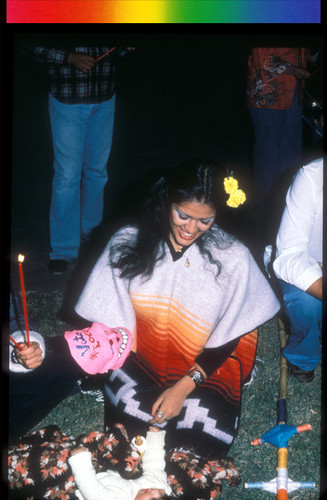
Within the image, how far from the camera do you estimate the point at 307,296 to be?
2.28 m

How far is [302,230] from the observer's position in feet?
7.03

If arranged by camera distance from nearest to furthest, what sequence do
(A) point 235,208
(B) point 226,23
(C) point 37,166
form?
(B) point 226,23 < (A) point 235,208 < (C) point 37,166

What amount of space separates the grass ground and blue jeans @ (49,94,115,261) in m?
0.56

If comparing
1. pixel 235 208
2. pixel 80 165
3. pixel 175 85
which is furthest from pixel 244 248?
pixel 175 85

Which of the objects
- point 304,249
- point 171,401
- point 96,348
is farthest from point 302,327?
point 96,348

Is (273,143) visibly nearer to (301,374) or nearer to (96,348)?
(301,374)

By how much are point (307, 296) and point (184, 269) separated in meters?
0.63

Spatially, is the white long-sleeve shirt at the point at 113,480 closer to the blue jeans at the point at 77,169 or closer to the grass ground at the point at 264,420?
the grass ground at the point at 264,420

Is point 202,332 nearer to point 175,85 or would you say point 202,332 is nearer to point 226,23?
point 226,23

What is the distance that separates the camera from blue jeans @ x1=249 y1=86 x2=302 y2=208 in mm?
2742

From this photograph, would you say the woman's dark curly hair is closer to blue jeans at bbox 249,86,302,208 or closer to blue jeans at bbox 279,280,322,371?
blue jeans at bbox 279,280,322,371

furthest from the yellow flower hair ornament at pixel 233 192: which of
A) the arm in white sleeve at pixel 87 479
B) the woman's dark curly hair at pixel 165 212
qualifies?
the arm in white sleeve at pixel 87 479

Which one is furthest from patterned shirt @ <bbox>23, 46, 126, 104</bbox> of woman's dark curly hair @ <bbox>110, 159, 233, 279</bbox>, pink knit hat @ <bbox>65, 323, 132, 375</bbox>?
pink knit hat @ <bbox>65, 323, 132, 375</bbox>

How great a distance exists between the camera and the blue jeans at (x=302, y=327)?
2291 mm
